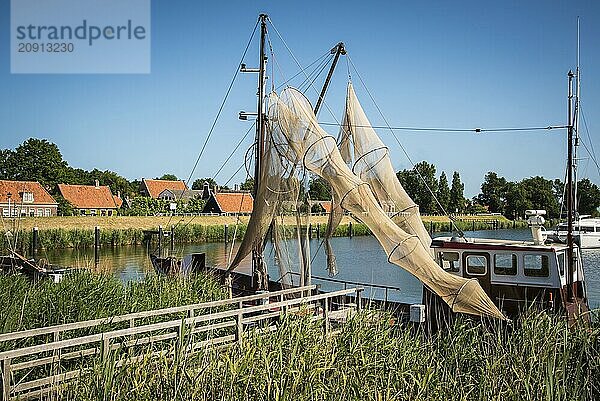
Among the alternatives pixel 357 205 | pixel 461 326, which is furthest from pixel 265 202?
pixel 461 326

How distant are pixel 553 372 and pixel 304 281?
7.28 meters

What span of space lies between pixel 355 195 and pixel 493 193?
269ft

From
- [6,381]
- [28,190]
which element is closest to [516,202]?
[28,190]

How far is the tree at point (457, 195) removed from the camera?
8530cm

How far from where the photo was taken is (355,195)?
11.2 meters

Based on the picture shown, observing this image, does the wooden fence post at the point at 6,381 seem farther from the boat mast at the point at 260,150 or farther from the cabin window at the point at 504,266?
the cabin window at the point at 504,266

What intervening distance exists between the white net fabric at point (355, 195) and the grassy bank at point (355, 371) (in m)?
2.60

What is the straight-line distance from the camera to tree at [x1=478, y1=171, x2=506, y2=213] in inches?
3386

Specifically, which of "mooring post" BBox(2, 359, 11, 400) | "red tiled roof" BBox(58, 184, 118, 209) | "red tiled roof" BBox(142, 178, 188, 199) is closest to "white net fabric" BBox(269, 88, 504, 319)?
"mooring post" BBox(2, 359, 11, 400)

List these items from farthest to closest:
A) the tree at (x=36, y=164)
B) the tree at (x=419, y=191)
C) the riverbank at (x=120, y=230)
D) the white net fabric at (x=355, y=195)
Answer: the tree at (x=36, y=164) < the tree at (x=419, y=191) < the riverbank at (x=120, y=230) < the white net fabric at (x=355, y=195)

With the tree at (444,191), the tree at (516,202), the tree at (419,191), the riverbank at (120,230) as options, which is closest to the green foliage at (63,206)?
the riverbank at (120,230)

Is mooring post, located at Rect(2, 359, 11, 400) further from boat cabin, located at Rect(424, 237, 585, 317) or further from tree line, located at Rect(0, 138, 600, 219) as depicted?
tree line, located at Rect(0, 138, 600, 219)

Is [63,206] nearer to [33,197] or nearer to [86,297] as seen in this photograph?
[33,197]

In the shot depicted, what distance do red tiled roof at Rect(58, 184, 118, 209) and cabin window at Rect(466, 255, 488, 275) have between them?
58917mm
